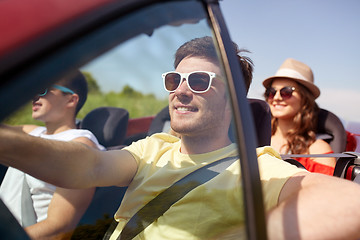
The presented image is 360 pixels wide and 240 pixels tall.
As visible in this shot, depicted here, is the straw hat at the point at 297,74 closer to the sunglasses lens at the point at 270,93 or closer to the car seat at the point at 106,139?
the sunglasses lens at the point at 270,93

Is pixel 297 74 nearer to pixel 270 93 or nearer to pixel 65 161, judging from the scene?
pixel 270 93

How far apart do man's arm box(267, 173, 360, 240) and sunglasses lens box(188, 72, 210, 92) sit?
0.37 meters

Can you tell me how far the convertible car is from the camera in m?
0.52

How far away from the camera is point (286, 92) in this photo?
356cm

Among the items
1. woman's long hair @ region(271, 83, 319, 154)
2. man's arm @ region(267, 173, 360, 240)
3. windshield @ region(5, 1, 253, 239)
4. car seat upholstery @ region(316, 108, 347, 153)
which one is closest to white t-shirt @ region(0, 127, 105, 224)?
windshield @ region(5, 1, 253, 239)

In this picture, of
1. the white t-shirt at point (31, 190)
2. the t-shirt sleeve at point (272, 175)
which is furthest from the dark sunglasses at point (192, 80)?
the t-shirt sleeve at point (272, 175)

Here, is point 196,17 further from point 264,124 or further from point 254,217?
point 264,124

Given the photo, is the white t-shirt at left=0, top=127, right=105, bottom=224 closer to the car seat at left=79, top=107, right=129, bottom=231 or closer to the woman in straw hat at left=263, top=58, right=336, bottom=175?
the car seat at left=79, top=107, right=129, bottom=231

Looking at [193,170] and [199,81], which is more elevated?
[199,81]

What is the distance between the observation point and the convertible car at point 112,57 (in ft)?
1.72

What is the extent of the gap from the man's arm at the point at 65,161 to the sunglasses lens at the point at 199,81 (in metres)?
0.38

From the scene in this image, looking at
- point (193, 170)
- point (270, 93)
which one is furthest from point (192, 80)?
point (270, 93)

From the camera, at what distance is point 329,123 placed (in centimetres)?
343

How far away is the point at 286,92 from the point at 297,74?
0.20 meters
